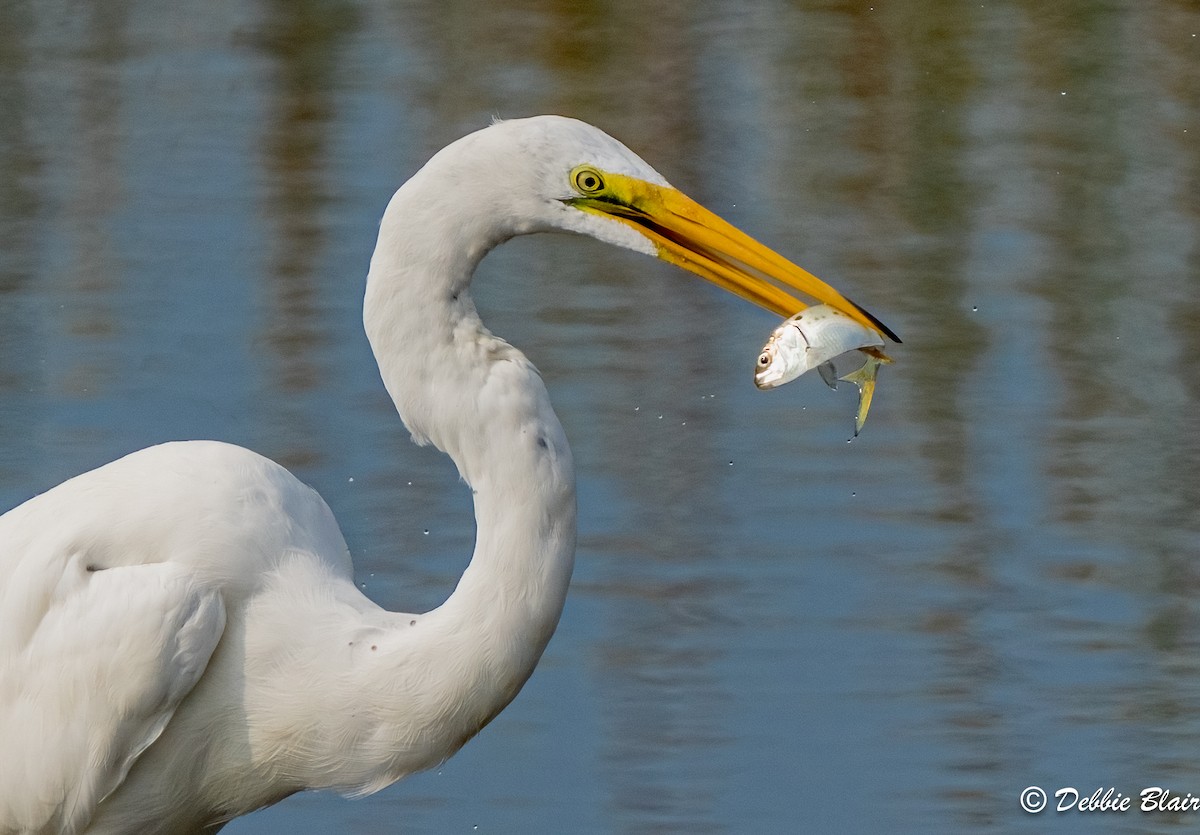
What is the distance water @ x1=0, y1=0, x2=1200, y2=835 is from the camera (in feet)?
16.3

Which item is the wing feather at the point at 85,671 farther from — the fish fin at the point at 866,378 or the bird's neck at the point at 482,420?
the fish fin at the point at 866,378

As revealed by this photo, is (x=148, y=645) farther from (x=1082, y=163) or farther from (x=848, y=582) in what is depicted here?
(x=1082, y=163)

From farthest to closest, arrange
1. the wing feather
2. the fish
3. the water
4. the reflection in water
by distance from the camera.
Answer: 1. the reflection in water
2. the water
3. the wing feather
4. the fish

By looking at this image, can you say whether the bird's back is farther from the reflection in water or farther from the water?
the reflection in water

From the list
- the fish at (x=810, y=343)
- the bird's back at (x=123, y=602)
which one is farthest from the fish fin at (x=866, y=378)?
the bird's back at (x=123, y=602)

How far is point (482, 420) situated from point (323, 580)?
1.55 feet

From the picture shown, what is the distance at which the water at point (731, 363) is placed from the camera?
16.3 ft

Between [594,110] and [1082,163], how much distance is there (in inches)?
81.9

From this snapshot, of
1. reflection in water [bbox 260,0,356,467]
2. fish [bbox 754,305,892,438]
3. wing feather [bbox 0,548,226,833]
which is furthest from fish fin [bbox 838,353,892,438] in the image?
reflection in water [bbox 260,0,356,467]

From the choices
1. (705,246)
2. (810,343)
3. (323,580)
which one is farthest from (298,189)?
(810,343)

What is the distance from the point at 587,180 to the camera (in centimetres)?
343

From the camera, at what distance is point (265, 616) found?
3691mm

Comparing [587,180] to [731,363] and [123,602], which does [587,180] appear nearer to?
[123,602]

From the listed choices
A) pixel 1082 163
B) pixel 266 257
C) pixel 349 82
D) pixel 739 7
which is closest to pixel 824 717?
pixel 266 257
